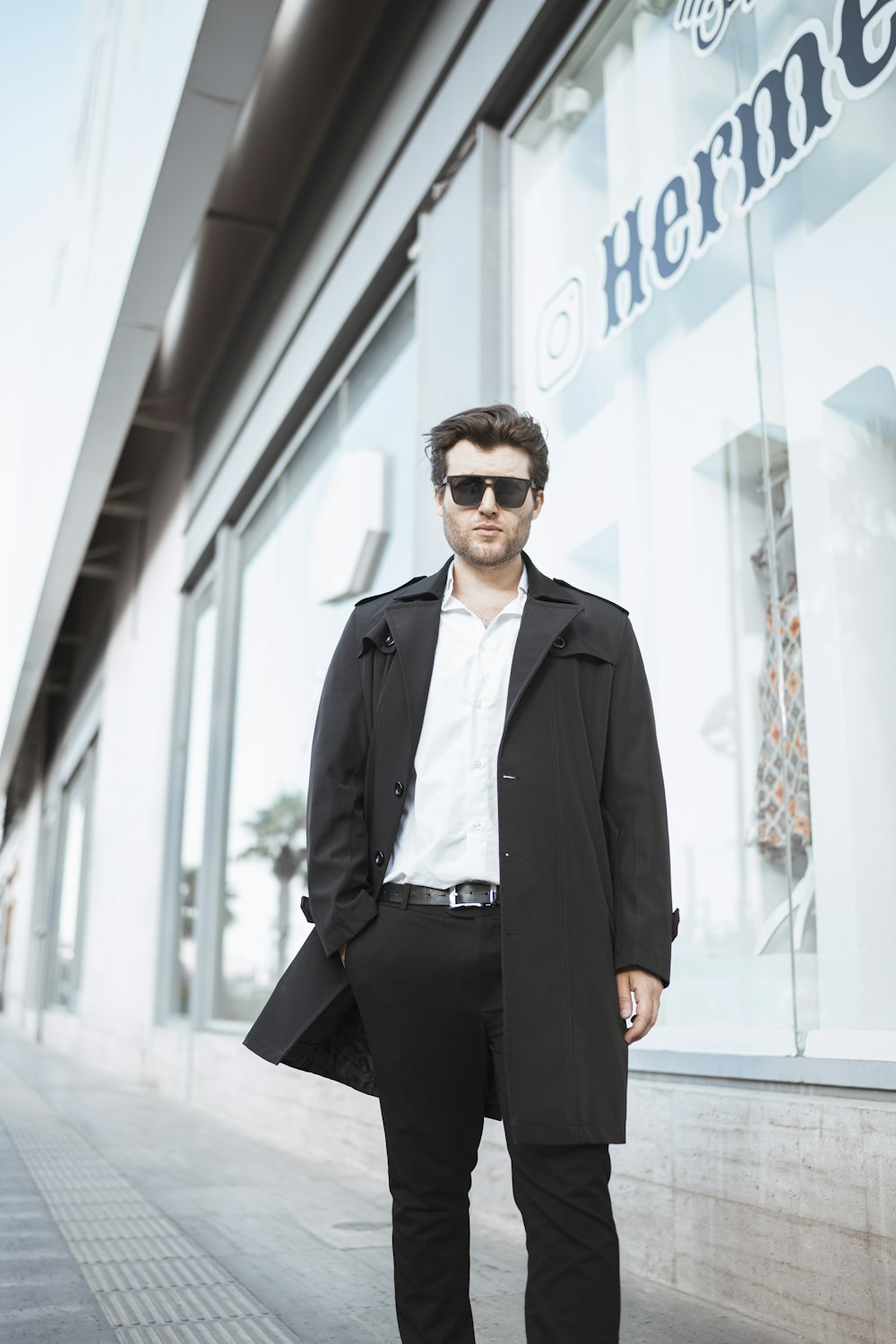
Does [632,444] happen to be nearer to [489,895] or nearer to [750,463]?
[750,463]

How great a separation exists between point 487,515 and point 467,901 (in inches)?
26.5

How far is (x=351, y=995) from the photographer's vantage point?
82.1 inches

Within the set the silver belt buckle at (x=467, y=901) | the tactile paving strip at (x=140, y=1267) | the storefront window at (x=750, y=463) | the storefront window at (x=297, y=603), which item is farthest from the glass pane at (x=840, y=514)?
the storefront window at (x=297, y=603)

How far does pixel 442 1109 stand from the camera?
77.7 inches

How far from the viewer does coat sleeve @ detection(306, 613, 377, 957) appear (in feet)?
6.54

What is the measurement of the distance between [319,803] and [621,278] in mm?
2460

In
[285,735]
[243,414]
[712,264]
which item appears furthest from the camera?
[243,414]

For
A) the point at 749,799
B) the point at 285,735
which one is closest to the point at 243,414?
the point at 285,735

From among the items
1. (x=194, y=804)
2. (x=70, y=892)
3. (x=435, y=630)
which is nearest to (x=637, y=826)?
(x=435, y=630)

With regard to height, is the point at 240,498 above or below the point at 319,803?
above

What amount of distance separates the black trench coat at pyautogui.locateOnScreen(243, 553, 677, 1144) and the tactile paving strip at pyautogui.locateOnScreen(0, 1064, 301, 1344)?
3.03ft

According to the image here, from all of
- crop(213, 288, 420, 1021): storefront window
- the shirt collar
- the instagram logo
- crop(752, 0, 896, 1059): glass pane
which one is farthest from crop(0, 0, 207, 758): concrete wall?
the shirt collar

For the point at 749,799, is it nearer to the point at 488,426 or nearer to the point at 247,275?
the point at 488,426

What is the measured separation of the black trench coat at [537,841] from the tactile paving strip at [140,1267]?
925 mm
